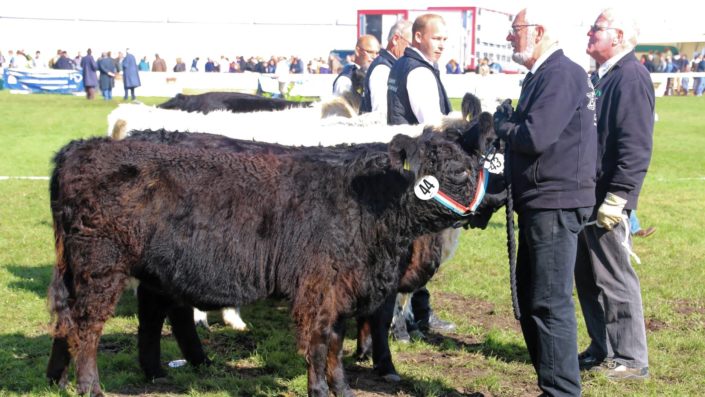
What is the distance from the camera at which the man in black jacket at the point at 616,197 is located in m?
5.36

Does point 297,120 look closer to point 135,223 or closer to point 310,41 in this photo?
point 135,223

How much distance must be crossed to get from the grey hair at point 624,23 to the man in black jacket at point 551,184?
1.15 meters

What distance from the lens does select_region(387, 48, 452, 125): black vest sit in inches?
252

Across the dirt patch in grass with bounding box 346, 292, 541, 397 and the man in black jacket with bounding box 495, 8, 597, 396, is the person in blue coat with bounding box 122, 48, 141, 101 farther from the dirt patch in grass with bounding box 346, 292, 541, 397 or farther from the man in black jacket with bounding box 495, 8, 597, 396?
the man in black jacket with bounding box 495, 8, 597, 396

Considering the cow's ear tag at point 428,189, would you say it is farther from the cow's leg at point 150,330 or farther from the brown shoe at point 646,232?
the brown shoe at point 646,232

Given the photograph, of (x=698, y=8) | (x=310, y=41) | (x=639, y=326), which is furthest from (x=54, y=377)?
(x=698, y=8)

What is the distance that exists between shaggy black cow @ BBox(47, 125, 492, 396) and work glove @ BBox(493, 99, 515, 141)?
0.17m

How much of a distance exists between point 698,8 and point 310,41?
27.4 metres

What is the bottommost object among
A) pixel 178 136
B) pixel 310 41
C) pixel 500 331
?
pixel 500 331

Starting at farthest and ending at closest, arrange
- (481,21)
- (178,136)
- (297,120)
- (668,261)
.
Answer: (481,21) → (668,261) → (297,120) → (178,136)

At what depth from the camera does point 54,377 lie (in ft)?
17.2

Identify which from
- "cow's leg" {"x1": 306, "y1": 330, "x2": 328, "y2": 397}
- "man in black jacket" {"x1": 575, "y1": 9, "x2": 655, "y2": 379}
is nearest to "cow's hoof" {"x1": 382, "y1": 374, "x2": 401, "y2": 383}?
"cow's leg" {"x1": 306, "y1": 330, "x2": 328, "y2": 397}

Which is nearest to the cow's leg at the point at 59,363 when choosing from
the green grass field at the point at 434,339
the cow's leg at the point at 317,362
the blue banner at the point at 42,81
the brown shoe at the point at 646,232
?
the green grass field at the point at 434,339

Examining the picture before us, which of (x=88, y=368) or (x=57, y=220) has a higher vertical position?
(x=57, y=220)
